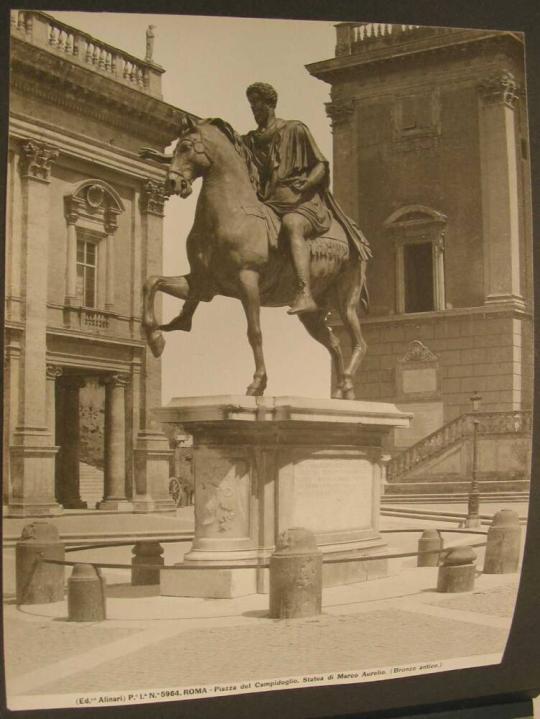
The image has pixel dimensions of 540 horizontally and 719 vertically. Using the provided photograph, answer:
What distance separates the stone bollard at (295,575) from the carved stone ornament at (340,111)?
6.56 feet

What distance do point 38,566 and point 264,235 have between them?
73.3 inches

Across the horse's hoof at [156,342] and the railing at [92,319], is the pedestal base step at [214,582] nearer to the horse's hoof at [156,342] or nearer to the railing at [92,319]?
the horse's hoof at [156,342]

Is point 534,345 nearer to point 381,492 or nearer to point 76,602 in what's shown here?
point 381,492

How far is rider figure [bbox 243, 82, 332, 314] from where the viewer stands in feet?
18.0

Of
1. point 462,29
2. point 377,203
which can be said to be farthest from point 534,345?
point 462,29

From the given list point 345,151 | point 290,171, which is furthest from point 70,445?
point 345,151

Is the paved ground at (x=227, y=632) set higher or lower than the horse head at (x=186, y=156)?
lower

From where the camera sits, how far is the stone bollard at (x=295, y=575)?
5270 mm

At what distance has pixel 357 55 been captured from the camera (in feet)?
18.4

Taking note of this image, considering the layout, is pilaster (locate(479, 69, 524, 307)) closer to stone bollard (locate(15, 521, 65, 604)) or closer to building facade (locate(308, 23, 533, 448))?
building facade (locate(308, 23, 533, 448))

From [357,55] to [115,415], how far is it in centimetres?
209

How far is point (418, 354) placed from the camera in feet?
19.4

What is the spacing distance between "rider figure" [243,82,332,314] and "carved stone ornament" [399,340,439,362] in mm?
588

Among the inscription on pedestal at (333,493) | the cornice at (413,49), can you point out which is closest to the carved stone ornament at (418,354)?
the inscription on pedestal at (333,493)
